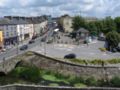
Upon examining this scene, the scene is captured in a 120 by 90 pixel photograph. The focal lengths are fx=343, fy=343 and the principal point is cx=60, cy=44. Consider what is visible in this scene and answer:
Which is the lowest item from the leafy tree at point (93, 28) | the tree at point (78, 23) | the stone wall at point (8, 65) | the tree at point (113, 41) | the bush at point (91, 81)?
the bush at point (91, 81)

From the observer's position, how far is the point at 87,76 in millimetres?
43312

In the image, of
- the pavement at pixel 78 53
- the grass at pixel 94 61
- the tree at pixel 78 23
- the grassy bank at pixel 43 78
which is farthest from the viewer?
the tree at pixel 78 23

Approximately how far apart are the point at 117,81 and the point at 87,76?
545 cm

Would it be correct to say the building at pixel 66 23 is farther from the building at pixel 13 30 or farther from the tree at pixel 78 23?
the tree at pixel 78 23

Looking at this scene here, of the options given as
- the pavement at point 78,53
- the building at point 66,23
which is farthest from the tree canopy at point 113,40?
the building at point 66,23

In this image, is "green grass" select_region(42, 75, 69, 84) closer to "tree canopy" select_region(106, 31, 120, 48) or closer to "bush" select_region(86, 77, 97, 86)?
"bush" select_region(86, 77, 97, 86)

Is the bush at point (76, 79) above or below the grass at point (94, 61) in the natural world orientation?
below

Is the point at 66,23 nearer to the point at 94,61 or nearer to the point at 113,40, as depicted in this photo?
the point at 113,40

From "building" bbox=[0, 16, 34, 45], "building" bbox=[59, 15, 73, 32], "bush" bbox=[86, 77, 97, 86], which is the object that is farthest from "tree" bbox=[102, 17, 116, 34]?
"bush" bbox=[86, 77, 97, 86]

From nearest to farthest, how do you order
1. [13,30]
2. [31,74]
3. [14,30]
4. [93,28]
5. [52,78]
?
[52,78], [31,74], [13,30], [14,30], [93,28]

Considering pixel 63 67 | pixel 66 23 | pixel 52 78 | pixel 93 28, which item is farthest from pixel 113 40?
pixel 66 23

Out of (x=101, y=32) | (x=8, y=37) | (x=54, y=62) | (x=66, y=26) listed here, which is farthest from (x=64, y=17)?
(x=54, y=62)

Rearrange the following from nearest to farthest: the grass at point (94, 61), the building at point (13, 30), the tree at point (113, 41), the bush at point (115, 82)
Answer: the bush at point (115, 82) → the grass at point (94, 61) → the tree at point (113, 41) → the building at point (13, 30)

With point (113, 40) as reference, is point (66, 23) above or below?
above
